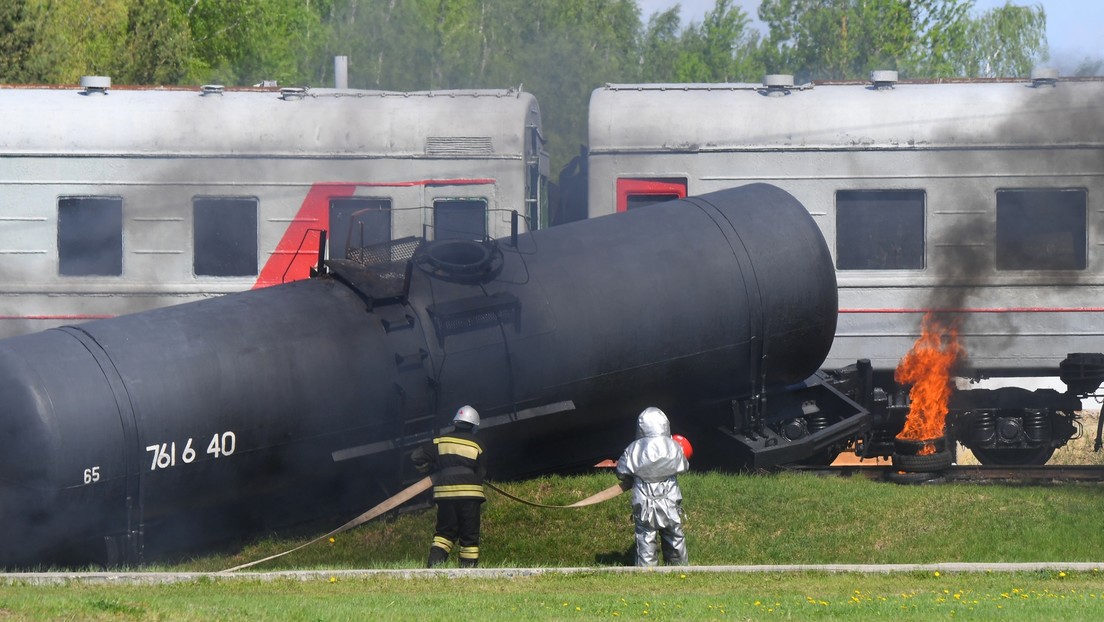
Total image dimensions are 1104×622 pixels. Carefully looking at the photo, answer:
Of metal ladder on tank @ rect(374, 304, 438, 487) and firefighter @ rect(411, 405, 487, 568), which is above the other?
metal ladder on tank @ rect(374, 304, 438, 487)

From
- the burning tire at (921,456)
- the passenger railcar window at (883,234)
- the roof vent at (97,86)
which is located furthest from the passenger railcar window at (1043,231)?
the roof vent at (97,86)

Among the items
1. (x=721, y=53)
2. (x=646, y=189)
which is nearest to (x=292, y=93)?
(x=646, y=189)

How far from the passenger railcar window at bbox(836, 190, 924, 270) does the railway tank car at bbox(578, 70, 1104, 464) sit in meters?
0.02

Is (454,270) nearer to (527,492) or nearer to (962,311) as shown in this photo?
(527,492)

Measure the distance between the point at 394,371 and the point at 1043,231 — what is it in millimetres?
8063

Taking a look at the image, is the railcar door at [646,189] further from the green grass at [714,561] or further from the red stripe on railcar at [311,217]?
the green grass at [714,561]

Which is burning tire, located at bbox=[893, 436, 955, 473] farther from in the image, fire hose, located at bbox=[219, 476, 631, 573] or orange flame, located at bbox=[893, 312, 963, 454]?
fire hose, located at bbox=[219, 476, 631, 573]

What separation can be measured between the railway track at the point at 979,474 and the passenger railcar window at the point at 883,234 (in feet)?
7.72

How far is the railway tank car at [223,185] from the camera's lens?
1627cm

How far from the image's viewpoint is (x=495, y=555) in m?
12.0

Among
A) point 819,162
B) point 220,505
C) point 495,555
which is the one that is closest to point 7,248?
point 220,505

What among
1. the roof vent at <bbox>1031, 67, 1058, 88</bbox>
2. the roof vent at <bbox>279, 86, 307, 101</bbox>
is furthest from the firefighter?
the roof vent at <bbox>1031, 67, 1058, 88</bbox>

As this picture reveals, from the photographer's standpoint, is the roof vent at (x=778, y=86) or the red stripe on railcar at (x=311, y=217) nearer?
the red stripe on railcar at (x=311, y=217)

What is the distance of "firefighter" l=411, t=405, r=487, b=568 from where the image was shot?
444 inches
